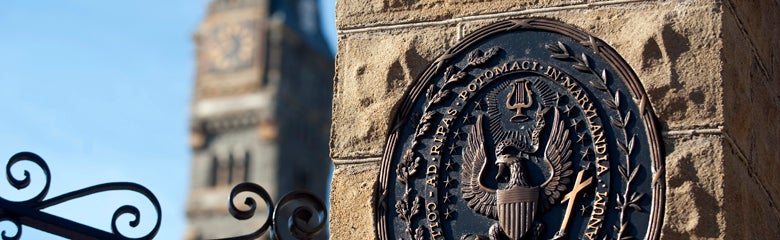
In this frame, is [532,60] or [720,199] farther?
[532,60]

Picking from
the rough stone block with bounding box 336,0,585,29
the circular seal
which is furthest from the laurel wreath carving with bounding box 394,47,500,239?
the rough stone block with bounding box 336,0,585,29

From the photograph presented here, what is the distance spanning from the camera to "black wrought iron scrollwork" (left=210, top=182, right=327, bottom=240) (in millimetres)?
3538

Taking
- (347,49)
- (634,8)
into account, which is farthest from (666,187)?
(347,49)

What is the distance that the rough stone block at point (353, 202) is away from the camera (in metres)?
3.59

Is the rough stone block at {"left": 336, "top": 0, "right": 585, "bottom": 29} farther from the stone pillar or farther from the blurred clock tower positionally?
the blurred clock tower

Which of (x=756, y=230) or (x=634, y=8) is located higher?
(x=634, y=8)

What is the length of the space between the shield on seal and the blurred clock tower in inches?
2311

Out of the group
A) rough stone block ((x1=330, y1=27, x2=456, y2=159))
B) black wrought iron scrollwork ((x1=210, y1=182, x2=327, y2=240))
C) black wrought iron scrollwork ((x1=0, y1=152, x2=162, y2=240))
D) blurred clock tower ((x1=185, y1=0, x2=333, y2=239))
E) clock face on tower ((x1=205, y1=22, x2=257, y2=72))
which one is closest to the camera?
black wrought iron scrollwork ((x1=0, y1=152, x2=162, y2=240))

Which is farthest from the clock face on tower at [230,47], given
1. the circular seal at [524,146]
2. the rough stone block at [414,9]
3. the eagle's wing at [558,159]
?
the eagle's wing at [558,159]

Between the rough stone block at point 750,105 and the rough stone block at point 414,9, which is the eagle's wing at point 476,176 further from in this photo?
the rough stone block at point 750,105

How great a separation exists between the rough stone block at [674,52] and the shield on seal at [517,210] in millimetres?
310

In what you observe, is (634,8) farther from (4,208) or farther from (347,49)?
(4,208)

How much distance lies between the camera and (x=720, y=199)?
3217 millimetres

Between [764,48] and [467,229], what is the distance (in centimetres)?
82
